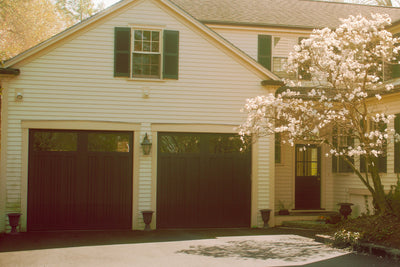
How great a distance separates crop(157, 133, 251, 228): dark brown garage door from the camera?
14.1m

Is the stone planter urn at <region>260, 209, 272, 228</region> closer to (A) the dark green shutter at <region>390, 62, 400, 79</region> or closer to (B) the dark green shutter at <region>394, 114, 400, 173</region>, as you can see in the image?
(B) the dark green shutter at <region>394, 114, 400, 173</region>

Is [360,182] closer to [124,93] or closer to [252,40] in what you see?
[252,40]

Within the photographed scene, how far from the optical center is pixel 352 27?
37.0 feet

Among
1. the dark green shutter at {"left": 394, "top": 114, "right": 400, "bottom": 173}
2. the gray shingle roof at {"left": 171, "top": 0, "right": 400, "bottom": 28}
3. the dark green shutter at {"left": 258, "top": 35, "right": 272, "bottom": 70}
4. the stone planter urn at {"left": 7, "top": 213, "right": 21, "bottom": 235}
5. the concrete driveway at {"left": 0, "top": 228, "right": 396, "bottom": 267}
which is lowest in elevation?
the concrete driveway at {"left": 0, "top": 228, "right": 396, "bottom": 267}

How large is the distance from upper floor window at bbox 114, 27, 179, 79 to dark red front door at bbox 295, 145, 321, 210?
5.70 metres

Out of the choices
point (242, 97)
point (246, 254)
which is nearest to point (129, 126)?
point (242, 97)

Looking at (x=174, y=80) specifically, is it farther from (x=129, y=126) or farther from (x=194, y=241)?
(x=194, y=241)

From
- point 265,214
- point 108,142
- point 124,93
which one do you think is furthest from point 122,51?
point 265,214

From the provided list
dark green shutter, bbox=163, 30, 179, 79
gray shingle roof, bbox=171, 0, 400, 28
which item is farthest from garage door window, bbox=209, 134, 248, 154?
gray shingle roof, bbox=171, 0, 400, 28

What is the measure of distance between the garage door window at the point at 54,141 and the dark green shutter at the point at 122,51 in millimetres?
2115

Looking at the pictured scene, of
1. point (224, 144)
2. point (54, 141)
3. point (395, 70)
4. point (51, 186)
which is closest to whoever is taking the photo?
point (51, 186)

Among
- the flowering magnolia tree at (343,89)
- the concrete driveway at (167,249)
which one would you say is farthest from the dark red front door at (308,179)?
the flowering magnolia tree at (343,89)

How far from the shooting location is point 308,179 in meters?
17.1

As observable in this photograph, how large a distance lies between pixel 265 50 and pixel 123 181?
6.69 metres
